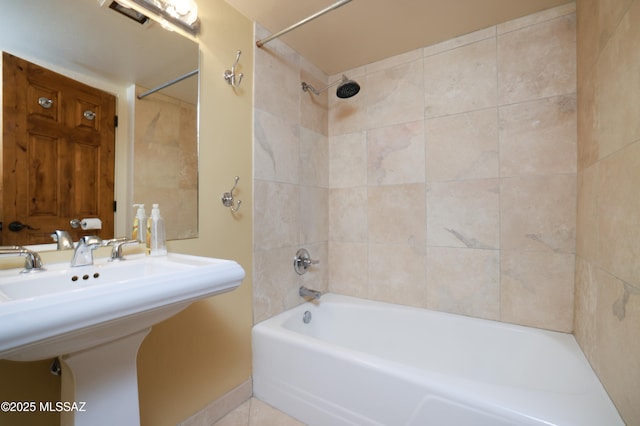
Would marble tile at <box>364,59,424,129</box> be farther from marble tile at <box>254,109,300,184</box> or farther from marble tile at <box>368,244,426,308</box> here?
marble tile at <box>368,244,426,308</box>

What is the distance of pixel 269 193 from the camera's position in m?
1.66

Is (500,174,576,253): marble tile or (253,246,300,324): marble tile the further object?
(253,246,300,324): marble tile

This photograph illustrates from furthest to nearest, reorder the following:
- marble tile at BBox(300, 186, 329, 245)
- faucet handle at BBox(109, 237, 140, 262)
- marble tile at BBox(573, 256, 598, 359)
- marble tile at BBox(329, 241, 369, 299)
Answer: marble tile at BBox(329, 241, 369, 299) → marble tile at BBox(300, 186, 329, 245) → marble tile at BBox(573, 256, 598, 359) → faucet handle at BBox(109, 237, 140, 262)

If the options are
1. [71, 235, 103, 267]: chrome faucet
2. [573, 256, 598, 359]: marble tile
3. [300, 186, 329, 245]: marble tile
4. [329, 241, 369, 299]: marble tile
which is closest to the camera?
[71, 235, 103, 267]: chrome faucet

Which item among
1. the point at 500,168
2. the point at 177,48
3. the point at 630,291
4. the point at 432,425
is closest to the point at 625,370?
the point at 630,291

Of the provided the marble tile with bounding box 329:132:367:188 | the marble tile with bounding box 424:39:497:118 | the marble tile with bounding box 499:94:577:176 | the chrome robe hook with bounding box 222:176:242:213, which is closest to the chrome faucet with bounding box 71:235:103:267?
the chrome robe hook with bounding box 222:176:242:213

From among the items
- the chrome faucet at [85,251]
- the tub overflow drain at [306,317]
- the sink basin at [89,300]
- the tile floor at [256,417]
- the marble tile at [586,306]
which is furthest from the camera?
the tub overflow drain at [306,317]

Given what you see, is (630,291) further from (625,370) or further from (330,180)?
(330,180)

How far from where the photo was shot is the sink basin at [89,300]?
52cm

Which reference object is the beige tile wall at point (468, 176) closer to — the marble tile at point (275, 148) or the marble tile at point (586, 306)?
the marble tile at point (586, 306)

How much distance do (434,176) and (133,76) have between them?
1.64m

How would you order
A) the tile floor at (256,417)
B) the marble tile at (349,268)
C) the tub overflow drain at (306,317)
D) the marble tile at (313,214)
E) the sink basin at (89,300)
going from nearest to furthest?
the sink basin at (89,300), the tile floor at (256,417), the tub overflow drain at (306,317), the marble tile at (313,214), the marble tile at (349,268)

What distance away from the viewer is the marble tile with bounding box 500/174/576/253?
142 centimetres

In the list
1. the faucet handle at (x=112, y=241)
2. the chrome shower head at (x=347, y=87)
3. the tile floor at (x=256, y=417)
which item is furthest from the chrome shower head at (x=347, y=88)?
the tile floor at (x=256, y=417)
